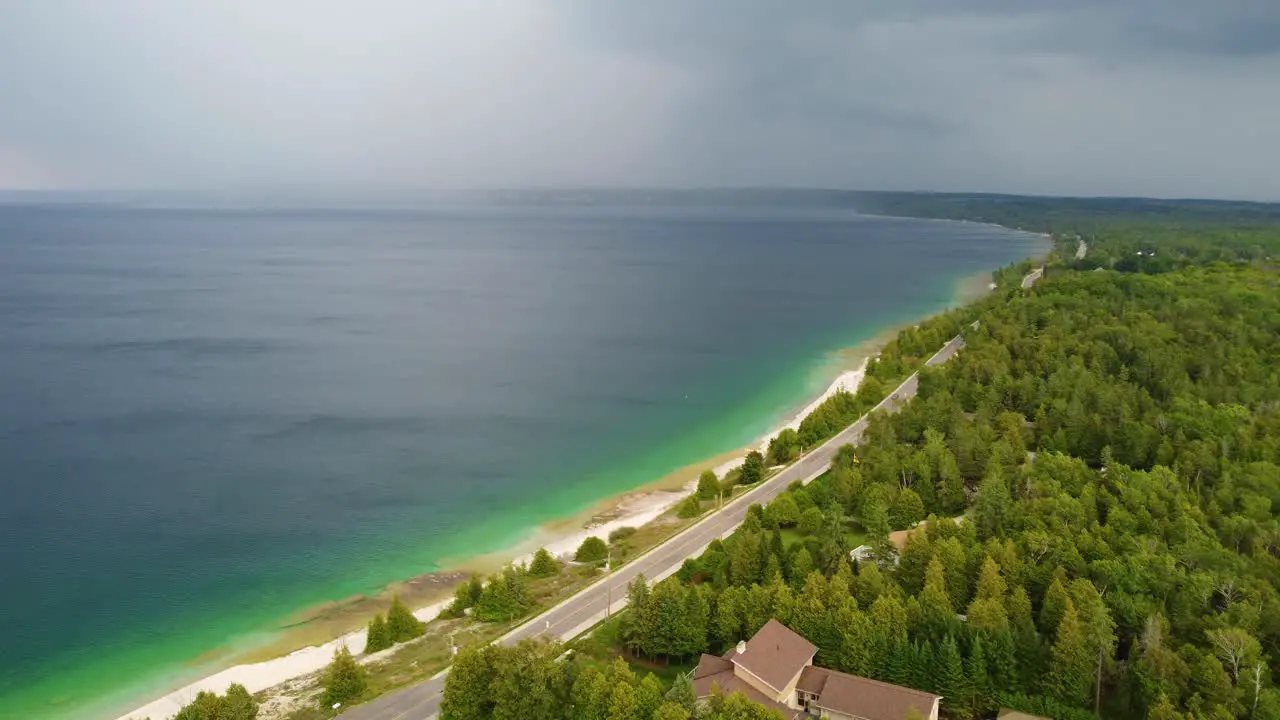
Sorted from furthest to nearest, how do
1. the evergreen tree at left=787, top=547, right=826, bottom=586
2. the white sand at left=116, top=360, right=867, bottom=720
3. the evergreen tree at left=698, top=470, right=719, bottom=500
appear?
the evergreen tree at left=698, top=470, right=719, bottom=500 < the evergreen tree at left=787, top=547, right=826, bottom=586 < the white sand at left=116, top=360, right=867, bottom=720

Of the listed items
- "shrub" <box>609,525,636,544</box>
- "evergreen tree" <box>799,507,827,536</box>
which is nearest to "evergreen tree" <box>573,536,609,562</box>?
"shrub" <box>609,525,636,544</box>

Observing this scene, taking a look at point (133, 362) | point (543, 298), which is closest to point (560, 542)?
point (133, 362)

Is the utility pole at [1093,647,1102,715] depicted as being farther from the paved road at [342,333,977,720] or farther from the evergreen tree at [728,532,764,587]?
the paved road at [342,333,977,720]

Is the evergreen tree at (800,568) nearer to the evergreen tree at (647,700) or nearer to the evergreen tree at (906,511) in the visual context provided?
the evergreen tree at (906,511)

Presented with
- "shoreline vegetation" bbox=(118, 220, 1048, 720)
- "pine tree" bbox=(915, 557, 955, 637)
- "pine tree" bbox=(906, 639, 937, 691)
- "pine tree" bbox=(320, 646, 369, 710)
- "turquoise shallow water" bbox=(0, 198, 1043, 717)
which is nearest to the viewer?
"pine tree" bbox=(906, 639, 937, 691)

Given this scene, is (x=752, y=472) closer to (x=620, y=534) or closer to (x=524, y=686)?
(x=620, y=534)

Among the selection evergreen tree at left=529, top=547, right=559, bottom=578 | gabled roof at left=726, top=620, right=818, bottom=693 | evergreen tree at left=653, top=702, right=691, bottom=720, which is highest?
evergreen tree at left=653, top=702, right=691, bottom=720

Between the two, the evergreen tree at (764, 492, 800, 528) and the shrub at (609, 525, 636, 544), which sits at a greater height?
the evergreen tree at (764, 492, 800, 528)
